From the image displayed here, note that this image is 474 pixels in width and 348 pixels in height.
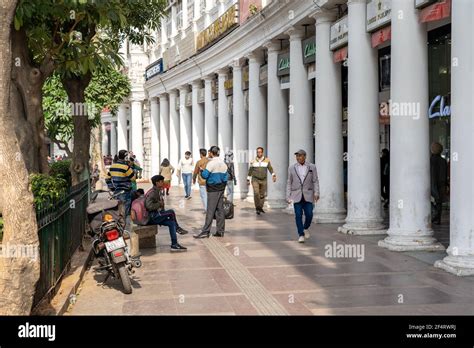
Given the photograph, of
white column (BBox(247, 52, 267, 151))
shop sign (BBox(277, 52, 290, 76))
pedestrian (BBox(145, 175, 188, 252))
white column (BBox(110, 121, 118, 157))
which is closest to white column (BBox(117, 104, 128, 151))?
white column (BBox(110, 121, 118, 157))

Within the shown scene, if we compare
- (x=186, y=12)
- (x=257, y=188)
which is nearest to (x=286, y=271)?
(x=257, y=188)

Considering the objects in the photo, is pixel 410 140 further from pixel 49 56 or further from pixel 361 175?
pixel 49 56

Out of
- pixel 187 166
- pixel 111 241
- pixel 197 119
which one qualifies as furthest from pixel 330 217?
pixel 197 119

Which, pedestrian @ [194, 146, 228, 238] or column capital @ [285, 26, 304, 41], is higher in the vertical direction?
column capital @ [285, 26, 304, 41]

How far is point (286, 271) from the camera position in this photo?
30.6 ft

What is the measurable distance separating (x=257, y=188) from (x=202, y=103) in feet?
41.8

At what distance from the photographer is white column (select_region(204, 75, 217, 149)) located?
1094 inches

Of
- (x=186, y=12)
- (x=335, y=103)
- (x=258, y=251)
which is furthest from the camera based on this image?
(x=186, y=12)

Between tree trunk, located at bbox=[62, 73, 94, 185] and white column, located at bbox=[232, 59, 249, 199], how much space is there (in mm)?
9313

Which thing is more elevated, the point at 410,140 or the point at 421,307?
the point at 410,140

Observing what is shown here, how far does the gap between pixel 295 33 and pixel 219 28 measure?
8.12 m

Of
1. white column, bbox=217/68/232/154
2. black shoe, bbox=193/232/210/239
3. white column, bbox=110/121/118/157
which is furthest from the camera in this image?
white column, bbox=110/121/118/157

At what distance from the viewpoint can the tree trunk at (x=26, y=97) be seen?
9.52 meters

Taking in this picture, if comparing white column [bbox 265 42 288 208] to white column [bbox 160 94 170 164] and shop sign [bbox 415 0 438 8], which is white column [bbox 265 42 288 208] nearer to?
shop sign [bbox 415 0 438 8]
